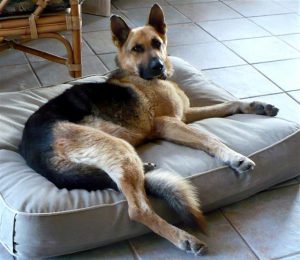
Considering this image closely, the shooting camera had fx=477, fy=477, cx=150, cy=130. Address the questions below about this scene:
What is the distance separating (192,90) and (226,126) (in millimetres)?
492

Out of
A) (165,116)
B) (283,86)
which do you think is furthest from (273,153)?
(283,86)

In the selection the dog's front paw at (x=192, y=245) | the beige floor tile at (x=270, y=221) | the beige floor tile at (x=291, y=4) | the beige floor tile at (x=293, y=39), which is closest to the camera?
the dog's front paw at (x=192, y=245)

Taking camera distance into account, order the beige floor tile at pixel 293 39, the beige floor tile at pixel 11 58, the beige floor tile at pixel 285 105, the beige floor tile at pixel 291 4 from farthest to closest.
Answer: the beige floor tile at pixel 291 4
the beige floor tile at pixel 293 39
the beige floor tile at pixel 11 58
the beige floor tile at pixel 285 105

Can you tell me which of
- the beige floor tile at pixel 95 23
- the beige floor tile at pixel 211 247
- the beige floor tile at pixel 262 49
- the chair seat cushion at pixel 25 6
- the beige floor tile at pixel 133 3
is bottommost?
the beige floor tile at pixel 211 247

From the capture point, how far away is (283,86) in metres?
3.17

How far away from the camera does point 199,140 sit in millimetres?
2115

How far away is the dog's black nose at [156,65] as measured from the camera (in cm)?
236

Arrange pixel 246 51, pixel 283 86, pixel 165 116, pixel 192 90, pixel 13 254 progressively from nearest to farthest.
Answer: pixel 13 254, pixel 165 116, pixel 192 90, pixel 283 86, pixel 246 51

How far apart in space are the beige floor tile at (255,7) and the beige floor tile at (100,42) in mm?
1393

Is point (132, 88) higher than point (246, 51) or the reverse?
higher

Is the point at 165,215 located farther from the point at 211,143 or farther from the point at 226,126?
the point at 226,126

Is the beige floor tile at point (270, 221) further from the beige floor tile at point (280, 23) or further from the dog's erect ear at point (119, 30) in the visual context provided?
the beige floor tile at point (280, 23)

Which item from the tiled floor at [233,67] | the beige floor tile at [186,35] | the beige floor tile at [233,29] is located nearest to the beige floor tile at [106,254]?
the tiled floor at [233,67]

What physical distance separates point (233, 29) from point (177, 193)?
2630 mm
